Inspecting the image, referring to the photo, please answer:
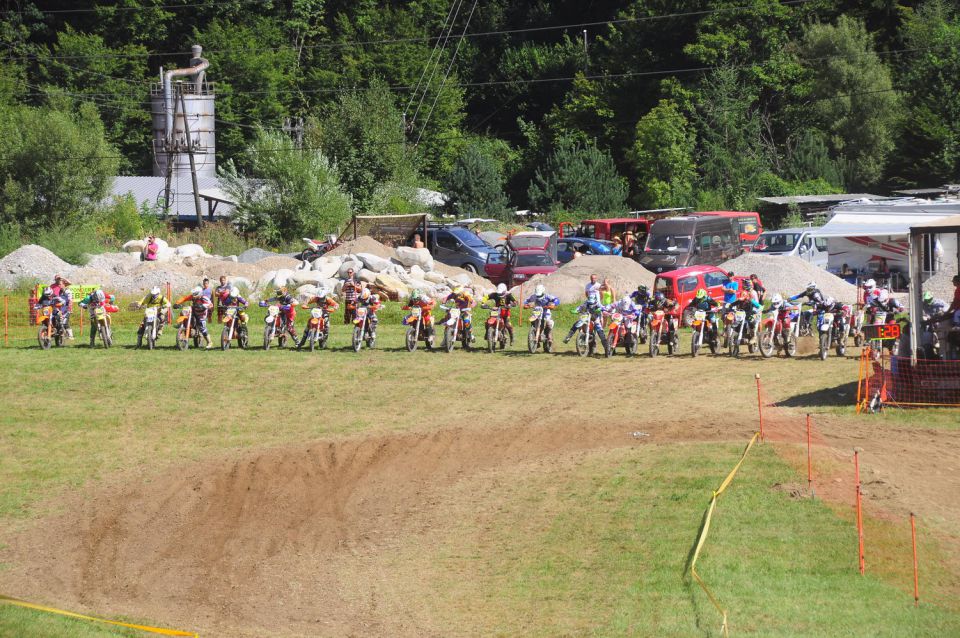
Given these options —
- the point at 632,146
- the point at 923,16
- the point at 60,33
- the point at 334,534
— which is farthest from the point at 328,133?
the point at 334,534

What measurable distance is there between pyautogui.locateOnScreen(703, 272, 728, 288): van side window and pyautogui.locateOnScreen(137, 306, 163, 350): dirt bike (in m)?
13.5

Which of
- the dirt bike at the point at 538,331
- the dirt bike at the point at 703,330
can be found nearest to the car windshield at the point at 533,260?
the dirt bike at the point at 538,331

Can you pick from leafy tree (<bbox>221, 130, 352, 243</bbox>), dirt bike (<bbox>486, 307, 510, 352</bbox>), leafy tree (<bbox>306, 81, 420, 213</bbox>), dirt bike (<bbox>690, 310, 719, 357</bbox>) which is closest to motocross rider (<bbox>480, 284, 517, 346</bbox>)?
dirt bike (<bbox>486, 307, 510, 352</bbox>)

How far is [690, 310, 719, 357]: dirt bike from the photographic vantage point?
992 inches

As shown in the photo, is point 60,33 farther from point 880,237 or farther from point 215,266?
point 880,237

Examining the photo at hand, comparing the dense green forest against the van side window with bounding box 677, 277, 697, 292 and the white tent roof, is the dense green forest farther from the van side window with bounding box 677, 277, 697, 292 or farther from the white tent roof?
the van side window with bounding box 677, 277, 697, 292

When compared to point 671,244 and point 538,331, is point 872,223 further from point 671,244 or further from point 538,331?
point 538,331

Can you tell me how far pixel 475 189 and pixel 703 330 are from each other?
42.2 metres

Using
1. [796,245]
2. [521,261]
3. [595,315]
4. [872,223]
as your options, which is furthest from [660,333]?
[796,245]

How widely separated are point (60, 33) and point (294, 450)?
231 ft

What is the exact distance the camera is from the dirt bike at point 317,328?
1054 inches

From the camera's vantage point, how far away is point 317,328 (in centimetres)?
2700

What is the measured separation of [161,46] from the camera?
3383 inches

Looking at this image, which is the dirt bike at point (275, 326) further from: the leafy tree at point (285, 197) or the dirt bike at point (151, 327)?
the leafy tree at point (285, 197)
